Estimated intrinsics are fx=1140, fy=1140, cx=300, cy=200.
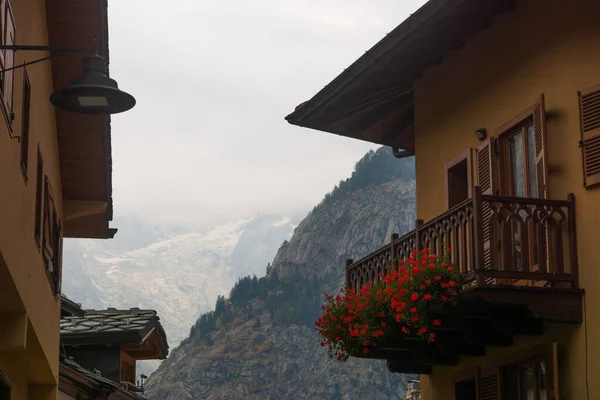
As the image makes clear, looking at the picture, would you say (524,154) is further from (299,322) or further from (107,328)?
(299,322)

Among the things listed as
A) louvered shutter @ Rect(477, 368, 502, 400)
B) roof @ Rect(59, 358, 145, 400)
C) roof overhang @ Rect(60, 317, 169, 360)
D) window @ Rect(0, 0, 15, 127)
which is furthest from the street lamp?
roof overhang @ Rect(60, 317, 169, 360)

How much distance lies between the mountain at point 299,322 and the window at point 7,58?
135 m

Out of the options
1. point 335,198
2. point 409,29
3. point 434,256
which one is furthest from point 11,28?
point 335,198

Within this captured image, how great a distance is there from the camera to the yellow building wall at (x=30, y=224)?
9.10 meters

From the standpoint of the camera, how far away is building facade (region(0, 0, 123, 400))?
9242 millimetres

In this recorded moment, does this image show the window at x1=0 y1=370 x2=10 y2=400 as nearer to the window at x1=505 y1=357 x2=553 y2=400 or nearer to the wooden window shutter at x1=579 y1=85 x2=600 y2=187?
the window at x1=505 y1=357 x2=553 y2=400

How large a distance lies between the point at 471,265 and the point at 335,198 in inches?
7353

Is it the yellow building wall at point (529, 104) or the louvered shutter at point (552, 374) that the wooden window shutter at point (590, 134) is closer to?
the yellow building wall at point (529, 104)

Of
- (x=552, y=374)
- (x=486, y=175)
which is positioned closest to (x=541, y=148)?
(x=486, y=175)

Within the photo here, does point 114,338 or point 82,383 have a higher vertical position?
point 114,338

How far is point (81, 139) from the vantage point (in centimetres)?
1502

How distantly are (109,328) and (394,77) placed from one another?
8.72 m

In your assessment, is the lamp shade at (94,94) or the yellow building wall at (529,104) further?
the yellow building wall at (529,104)

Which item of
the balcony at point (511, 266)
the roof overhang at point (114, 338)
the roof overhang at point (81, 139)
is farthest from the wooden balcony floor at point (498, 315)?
the roof overhang at point (114, 338)
